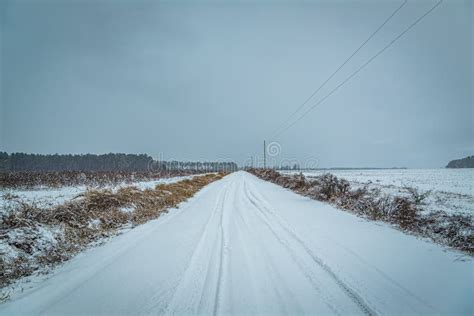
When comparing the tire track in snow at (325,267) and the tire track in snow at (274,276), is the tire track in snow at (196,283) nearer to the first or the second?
the tire track in snow at (274,276)

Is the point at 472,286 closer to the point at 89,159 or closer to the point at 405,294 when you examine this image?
the point at 405,294

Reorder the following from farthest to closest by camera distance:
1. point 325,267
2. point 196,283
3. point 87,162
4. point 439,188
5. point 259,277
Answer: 1. point 87,162
2. point 439,188
3. point 325,267
4. point 259,277
5. point 196,283

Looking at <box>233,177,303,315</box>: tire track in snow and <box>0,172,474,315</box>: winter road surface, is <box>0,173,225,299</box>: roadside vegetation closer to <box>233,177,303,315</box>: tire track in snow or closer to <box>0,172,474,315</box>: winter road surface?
<box>0,172,474,315</box>: winter road surface

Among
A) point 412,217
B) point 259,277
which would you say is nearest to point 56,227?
point 259,277

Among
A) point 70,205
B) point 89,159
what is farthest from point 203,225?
point 89,159

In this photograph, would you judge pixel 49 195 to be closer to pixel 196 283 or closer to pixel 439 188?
pixel 196 283

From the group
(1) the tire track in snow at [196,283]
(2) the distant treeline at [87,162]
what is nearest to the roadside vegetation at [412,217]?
(1) the tire track in snow at [196,283]

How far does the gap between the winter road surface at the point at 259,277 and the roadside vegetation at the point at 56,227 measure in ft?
1.71

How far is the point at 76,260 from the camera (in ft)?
15.3

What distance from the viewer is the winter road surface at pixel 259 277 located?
2.95 metres

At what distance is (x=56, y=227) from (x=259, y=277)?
194 inches

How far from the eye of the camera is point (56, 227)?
5781 mm

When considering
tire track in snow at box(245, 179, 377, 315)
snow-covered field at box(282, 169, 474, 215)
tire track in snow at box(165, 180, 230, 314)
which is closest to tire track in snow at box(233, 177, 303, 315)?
tire track in snow at box(245, 179, 377, 315)

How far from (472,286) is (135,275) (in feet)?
15.7
